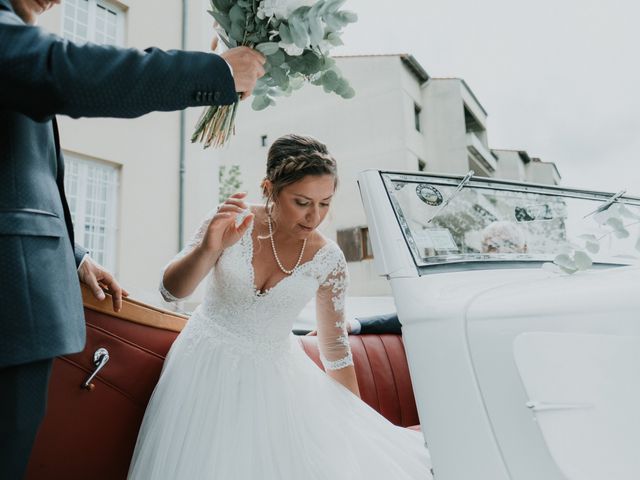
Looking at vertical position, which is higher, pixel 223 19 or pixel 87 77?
pixel 223 19

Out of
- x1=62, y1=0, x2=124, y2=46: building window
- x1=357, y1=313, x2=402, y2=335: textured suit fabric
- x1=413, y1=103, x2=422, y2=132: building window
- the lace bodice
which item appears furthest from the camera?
x1=413, y1=103, x2=422, y2=132: building window

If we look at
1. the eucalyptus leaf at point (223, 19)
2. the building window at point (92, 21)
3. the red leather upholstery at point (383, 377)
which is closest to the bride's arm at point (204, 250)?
the eucalyptus leaf at point (223, 19)

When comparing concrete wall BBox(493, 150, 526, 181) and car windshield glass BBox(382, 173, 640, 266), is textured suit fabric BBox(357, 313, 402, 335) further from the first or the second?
concrete wall BBox(493, 150, 526, 181)

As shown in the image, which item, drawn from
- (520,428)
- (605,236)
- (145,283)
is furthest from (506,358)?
(145,283)

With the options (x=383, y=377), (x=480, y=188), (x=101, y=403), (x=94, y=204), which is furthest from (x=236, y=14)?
(x=94, y=204)

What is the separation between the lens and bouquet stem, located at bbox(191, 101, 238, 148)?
148cm

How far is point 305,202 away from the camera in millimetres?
1770

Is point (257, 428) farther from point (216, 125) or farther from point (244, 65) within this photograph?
point (244, 65)

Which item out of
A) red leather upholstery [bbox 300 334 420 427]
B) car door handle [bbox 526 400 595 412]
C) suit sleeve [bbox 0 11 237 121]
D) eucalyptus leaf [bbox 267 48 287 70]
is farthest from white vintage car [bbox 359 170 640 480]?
red leather upholstery [bbox 300 334 420 427]

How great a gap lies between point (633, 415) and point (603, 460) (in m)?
0.10

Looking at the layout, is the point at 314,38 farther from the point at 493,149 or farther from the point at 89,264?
the point at 493,149

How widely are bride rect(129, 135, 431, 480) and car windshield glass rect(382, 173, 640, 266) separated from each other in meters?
0.42

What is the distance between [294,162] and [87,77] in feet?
3.21

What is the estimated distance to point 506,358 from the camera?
1032 millimetres
